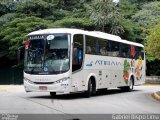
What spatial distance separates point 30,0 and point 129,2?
15389 millimetres

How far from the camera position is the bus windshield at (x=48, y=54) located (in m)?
21.3

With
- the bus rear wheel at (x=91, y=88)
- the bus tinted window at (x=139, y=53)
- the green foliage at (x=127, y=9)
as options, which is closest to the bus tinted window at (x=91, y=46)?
the bus rear wheel at (x=91, y=88)

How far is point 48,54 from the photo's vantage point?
21656 mm

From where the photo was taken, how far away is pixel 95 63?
24109mm

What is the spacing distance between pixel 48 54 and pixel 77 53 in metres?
1.41

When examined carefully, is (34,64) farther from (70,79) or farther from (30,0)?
(30,0)

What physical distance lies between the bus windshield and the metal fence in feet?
104

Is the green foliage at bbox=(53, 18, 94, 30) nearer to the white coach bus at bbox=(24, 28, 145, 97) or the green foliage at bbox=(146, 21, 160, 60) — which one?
the green foliage at bbox=(146, 21, 160, 60)

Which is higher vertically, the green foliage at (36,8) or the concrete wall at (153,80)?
the green foliage at (36,8)

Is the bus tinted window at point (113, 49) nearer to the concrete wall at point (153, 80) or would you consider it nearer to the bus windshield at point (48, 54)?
the bus windshield at point (48, 54)

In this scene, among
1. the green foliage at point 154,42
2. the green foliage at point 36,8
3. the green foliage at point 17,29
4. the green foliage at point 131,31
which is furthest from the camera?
the green foliage at point 36,8

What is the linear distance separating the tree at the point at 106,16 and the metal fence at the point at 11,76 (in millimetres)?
10765

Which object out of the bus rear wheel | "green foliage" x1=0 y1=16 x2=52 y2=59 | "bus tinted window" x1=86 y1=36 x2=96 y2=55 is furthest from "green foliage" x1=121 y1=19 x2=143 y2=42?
the bus rear wheel

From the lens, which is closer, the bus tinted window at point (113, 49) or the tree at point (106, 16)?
the bus tinted window at point (113, 49)
